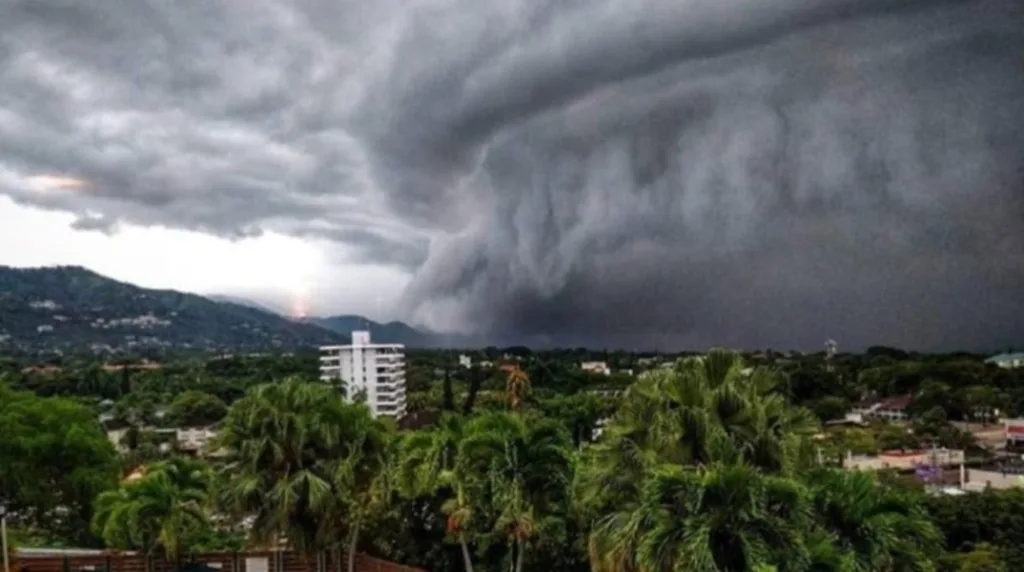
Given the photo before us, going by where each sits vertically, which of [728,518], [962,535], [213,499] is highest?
[728,518]

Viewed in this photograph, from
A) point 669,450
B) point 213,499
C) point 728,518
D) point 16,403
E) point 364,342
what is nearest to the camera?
point 728,518

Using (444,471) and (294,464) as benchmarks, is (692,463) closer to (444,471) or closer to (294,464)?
(444,471)

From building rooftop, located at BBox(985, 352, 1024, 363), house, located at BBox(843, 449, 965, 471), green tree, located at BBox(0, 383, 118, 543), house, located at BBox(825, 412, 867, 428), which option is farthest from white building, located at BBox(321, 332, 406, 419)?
building rooftop, located at BBox(985, 352, 1024, 363)

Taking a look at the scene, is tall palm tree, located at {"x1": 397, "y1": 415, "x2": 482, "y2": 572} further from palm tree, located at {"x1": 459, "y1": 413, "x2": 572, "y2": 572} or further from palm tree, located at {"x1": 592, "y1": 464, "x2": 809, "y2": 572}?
palm tree, located at {"x1": 592, "y1": 464, "x2": 809, "y2": 572}

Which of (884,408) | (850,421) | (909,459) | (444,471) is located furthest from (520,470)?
(884,408)

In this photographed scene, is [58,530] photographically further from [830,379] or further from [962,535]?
[830,379]

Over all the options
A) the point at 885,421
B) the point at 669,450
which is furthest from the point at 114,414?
the point at 669,450
